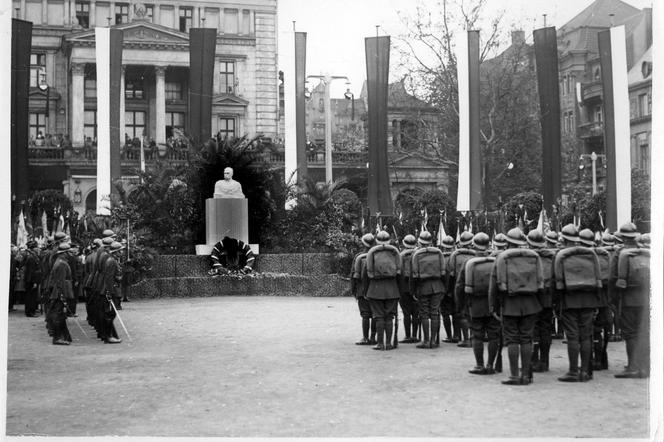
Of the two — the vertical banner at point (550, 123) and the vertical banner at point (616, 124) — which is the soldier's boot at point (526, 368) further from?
the vertical banner at point (550, 123)

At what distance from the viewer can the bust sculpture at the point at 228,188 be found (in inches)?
925

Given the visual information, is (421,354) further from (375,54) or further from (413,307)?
(375,54)

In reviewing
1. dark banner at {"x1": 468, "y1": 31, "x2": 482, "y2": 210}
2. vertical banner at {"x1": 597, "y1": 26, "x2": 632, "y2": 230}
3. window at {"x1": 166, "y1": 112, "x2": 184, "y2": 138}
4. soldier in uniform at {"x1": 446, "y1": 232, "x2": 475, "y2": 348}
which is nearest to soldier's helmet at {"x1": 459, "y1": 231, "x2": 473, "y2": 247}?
soldier in uniform at {"x1": 446, "y1": 232, "x2": 475, "y2": 348}

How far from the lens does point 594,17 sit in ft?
49.8

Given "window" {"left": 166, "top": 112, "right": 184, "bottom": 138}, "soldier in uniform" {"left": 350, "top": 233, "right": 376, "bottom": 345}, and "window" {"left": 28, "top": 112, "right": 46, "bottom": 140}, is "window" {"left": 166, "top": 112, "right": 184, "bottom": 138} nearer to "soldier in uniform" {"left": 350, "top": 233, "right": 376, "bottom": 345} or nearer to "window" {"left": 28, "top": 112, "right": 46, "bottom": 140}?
"window" {"left": 28, "top": 112, "right": 46, "bottom": 140}

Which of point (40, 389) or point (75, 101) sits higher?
point (75, 101)

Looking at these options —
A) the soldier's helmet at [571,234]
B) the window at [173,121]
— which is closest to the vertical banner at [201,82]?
the soldier's helmet at [571,234]

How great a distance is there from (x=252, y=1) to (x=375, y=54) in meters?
5.98

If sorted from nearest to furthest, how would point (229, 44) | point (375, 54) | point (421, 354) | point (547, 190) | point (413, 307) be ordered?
point (421, 354), point (413, 307), point (547, 190), point (375, 54), point (229, 44)

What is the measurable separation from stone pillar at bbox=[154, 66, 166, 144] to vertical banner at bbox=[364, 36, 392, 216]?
2054 cm

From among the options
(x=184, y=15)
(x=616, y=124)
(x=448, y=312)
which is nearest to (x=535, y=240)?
(x=448, y=312)

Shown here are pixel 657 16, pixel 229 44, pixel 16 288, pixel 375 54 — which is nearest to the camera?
pixel 657 16

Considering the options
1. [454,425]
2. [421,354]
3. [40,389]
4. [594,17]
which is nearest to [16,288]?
[40,389]

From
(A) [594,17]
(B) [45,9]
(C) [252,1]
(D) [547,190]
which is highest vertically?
(C) [252,1]
